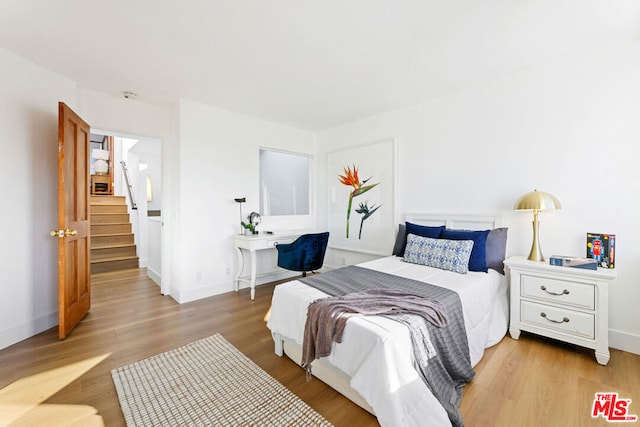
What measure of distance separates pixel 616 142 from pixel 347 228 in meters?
3.05

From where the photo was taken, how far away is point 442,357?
1644 millimetres

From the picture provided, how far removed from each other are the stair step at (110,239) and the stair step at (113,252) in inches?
5.8

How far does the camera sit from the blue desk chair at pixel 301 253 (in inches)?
141

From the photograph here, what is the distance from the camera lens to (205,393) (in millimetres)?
1742

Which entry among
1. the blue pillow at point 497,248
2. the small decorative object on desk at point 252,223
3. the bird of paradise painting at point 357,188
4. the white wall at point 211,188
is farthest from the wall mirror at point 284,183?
the blue pillow at point 497,248

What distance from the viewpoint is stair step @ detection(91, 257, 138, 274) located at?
16.1ft

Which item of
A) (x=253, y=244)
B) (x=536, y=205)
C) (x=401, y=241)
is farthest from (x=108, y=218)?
(x=536, y=205)

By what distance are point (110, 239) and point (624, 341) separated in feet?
24.8

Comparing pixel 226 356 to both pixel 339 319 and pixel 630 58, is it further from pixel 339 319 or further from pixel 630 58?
pixel 630 58

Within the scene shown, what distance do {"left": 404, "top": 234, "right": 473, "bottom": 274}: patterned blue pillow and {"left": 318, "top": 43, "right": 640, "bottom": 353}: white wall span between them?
2.14 feet

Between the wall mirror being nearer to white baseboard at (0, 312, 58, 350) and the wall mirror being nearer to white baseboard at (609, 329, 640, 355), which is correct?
white baseboard at (0, 312, 58, 350)

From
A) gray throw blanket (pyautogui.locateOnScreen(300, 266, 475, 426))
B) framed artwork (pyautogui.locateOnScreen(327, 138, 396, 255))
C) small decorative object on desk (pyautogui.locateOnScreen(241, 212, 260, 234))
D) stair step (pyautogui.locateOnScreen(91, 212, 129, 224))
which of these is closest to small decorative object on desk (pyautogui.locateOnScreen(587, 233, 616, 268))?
gray throw blanket (pyautogui.locateOnScreen(300, 266, 475, 426))

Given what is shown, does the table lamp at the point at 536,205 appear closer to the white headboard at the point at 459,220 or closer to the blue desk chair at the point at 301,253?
the white headboard at the point at 459,220

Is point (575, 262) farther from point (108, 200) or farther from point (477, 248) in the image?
point (108, 200)
